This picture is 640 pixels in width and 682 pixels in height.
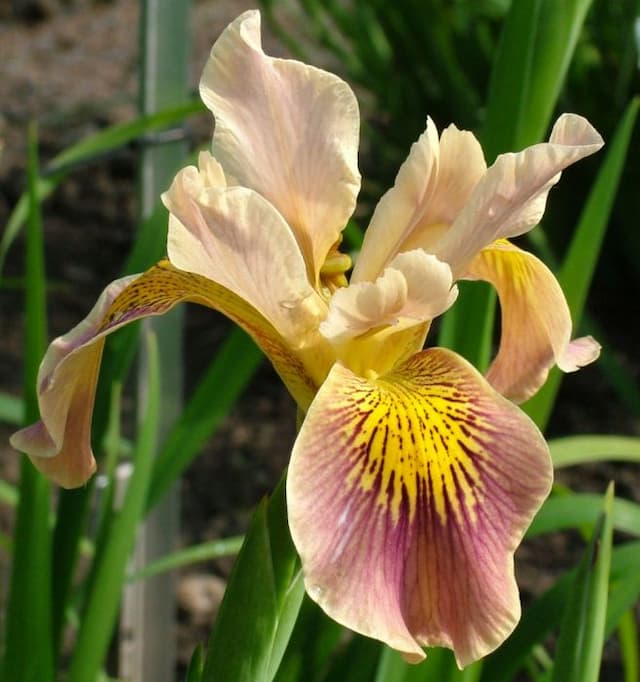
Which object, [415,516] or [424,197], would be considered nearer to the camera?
[415,516]

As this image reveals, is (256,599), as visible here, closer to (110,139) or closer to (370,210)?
(110,139)

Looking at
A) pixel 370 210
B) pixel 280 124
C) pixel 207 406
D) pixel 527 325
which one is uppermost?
pixel 280 124

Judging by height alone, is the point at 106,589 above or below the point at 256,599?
below

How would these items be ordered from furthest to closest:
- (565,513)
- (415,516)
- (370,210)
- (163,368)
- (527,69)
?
1. (370,210)
2. (163,368)
3. (565,513)
4. (527,69)
5. (415,516)

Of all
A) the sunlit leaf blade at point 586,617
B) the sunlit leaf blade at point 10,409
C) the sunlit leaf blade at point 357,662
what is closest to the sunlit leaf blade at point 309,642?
the sunlit leaf blade at point 357,662

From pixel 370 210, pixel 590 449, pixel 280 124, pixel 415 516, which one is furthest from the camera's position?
pixel 370 210


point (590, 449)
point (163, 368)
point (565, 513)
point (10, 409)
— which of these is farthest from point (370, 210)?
point (565, 513)

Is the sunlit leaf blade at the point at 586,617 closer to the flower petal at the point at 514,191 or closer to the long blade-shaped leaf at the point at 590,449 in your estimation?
the flower petal at the point at 514,191
